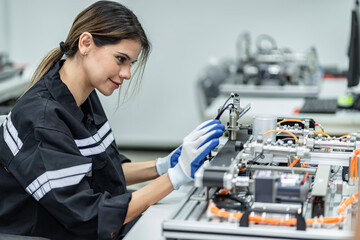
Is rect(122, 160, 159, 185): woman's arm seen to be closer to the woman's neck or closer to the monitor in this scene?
the woman's neck

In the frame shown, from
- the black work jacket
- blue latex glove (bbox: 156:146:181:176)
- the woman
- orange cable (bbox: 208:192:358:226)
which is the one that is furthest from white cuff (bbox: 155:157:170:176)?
orange cable (bbox: 208:192:358:226)

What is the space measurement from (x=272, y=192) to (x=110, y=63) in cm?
72

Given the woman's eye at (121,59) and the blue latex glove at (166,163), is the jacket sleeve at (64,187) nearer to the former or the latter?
the woman's eye at (121,59)

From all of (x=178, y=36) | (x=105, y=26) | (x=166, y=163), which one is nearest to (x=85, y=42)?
(x=105, y=26)

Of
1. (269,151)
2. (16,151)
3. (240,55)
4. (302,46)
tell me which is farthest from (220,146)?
(302,46)

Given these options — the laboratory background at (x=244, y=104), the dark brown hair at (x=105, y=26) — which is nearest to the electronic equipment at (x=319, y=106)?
the laboratory background at (x=244, y=104)

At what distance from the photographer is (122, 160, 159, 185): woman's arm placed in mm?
2166

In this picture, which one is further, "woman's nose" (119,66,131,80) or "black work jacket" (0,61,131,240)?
"woman's nose" (119,66,131,80)

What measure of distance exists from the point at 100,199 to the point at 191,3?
3.53 meters

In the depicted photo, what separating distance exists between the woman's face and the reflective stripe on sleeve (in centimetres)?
34

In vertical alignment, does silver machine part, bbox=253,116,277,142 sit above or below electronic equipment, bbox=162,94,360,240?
above

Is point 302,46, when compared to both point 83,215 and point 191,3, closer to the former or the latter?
point 191,3

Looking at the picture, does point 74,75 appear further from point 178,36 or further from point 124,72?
point 178,36

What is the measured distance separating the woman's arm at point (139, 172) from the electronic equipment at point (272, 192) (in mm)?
474
